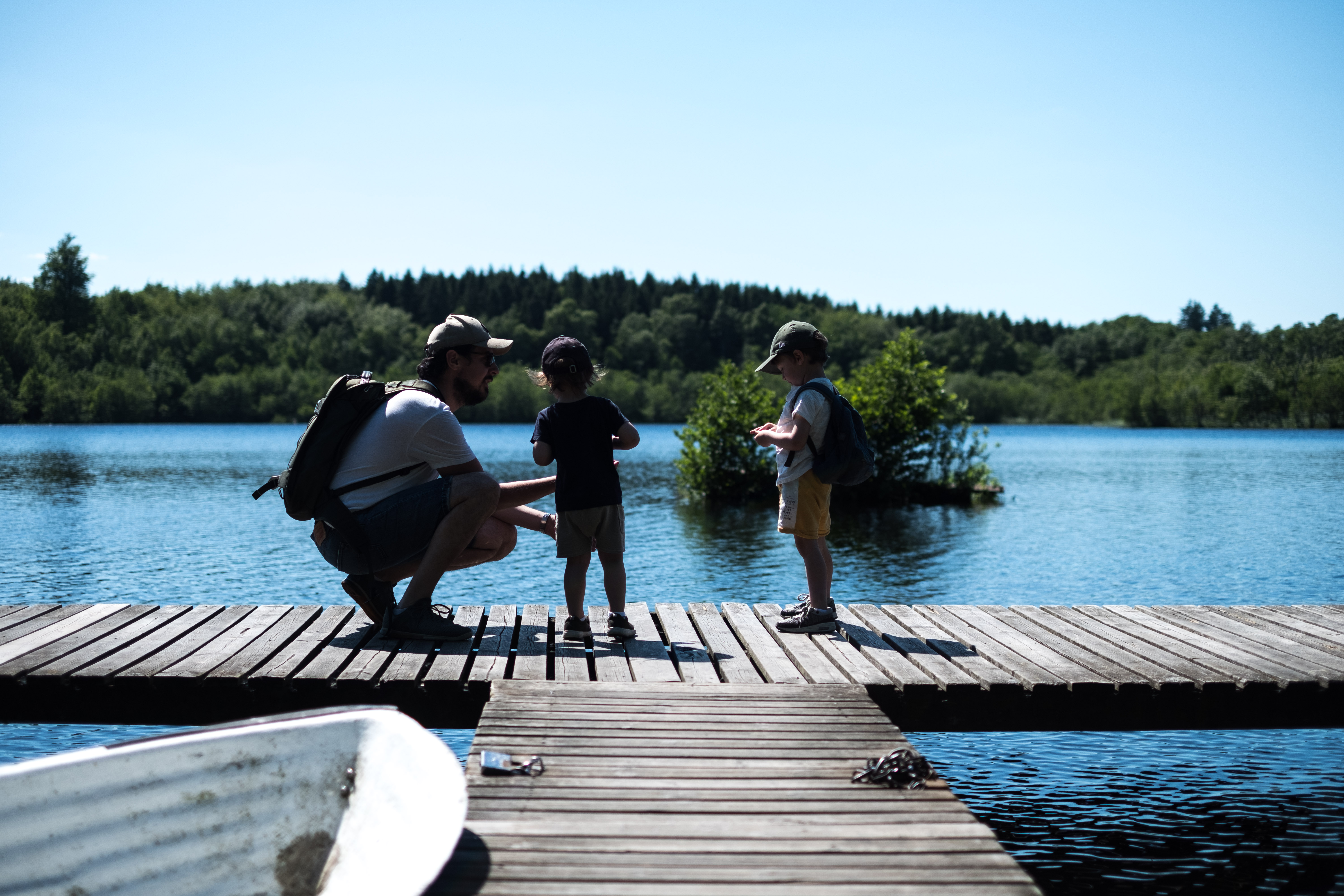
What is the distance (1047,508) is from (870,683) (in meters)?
23.7

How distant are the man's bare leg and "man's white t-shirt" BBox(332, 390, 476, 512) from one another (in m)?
0.14

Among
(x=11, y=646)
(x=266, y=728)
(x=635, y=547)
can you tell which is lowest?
(x=635, y=547)

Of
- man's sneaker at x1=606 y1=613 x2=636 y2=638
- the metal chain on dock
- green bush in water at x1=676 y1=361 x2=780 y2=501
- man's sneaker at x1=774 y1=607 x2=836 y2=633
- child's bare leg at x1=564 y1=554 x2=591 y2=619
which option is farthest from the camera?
green bush in water at x1=676 y1=361 x2=780 y2=501

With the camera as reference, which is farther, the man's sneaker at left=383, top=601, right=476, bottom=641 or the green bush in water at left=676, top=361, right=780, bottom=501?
the green bush in water at left=676, top=361, right=780, bottom=501

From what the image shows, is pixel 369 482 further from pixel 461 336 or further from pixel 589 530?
pixel 589 530

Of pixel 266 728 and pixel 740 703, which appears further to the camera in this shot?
pixel 740 703

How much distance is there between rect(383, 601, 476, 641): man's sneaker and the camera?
562 cm

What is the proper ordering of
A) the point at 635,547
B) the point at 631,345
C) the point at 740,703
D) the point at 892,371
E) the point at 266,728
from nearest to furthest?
the point at 266,728 → the point at 740,703 → the point at 635,547 → the point at 892,371 → the point at 631,345

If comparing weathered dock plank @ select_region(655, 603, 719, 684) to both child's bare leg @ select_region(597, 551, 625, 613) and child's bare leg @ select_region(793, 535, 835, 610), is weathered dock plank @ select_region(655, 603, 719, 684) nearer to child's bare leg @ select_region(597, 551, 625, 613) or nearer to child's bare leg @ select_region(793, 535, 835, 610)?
child's bare leg @ select_region(597, 551, 625, 613)

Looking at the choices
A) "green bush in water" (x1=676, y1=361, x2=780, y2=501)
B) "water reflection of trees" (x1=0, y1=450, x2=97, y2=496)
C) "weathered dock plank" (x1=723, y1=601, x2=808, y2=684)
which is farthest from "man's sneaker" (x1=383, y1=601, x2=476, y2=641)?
"water reflection of trees" (x1=0, y1=450, x2=97, y2=496)

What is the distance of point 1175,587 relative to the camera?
14.9 metres

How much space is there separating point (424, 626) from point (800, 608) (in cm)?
239

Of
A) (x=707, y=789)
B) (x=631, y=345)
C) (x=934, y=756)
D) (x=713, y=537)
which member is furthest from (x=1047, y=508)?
(x=631, y=345)

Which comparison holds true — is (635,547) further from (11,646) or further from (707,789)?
(707,789)
